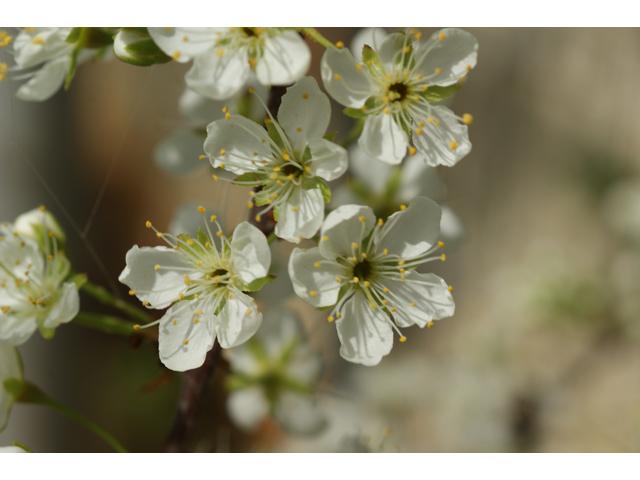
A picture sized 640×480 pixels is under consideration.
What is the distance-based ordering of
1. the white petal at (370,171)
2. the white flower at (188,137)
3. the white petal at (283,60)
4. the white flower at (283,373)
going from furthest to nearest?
the white flower at (283,373) → the white petal at (370,171) → the white flower at (188,137) → the white petal at (283,60)

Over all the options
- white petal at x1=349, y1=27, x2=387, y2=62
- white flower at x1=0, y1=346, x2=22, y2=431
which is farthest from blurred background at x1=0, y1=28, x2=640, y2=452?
white flower at x1=0, y1=346, x2=22, y2=431

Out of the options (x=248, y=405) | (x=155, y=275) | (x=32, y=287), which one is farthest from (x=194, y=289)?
(x=248, y=405)

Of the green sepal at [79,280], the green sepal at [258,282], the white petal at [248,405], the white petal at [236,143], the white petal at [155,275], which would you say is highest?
the white petal at [236,143]

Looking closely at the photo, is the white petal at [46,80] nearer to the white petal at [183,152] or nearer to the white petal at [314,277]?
the white petal at [183,152]

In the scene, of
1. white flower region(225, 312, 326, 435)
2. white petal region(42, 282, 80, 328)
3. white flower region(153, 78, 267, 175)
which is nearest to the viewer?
white petal region(42, 282, 80, 328)

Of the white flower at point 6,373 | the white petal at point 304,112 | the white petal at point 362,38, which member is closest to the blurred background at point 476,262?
the white petal at point 362,38

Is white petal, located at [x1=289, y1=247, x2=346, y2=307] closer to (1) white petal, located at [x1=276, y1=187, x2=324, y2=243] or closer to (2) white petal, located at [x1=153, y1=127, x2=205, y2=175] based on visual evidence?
(1) white petal, located at [x1=276, y1=187, x2=324, y2=243]

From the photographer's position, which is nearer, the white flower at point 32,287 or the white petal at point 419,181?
the white flower at point 32,287

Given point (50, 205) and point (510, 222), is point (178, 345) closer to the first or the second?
point (50, 205)
